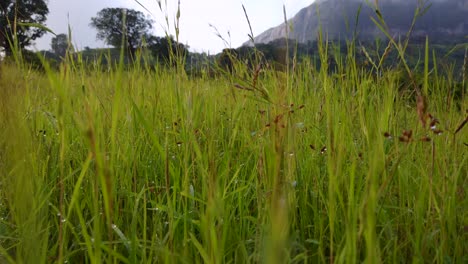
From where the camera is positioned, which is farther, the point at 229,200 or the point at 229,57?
the point at 229,57

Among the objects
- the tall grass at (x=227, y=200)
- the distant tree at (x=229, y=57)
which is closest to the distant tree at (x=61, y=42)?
the tall grass at (x=227, y=200)

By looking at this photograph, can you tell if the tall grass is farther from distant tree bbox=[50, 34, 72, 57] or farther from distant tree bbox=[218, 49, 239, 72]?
distant tree bbox=[218, 49, 239, 72]

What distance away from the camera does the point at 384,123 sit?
113cm

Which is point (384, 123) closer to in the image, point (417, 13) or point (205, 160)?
point (417, 13)

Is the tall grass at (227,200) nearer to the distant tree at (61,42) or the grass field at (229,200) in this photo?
the grass field at (229,200)

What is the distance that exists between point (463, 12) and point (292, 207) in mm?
141717

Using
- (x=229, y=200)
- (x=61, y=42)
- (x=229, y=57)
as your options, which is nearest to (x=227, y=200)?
(x=229, y=200)

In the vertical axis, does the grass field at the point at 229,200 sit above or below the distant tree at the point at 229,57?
below

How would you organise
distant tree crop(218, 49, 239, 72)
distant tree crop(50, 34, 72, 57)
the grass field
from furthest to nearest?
distant tree crop(218, 49, 239, 72) → distant tree crop(50, 34, 72, 57) → the grass field

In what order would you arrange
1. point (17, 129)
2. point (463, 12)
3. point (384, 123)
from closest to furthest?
point (17, 129)
point (384, 123)
point (463, 12)

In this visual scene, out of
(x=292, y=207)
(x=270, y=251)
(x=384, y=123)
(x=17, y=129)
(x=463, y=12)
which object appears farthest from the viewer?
(x=463, y=12)

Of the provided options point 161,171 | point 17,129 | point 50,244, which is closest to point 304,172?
point 161,171

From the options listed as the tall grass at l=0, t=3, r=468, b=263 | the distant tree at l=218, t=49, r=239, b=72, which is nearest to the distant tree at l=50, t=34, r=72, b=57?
the tall grass at l=0, t=3, r=468, b=263

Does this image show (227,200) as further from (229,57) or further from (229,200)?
(229,57)
